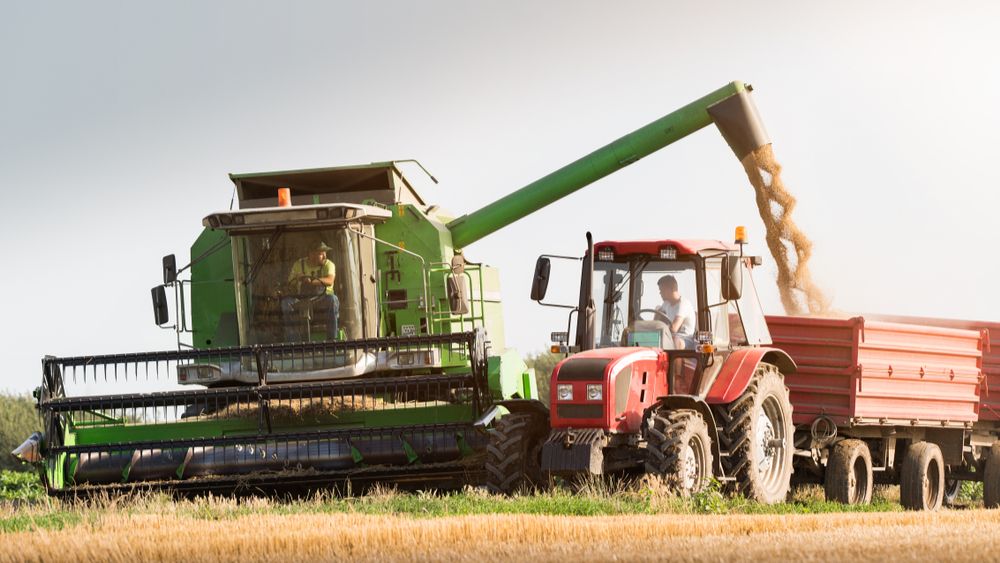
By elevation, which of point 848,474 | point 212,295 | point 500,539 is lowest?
point 848,474

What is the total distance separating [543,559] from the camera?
8.55 m

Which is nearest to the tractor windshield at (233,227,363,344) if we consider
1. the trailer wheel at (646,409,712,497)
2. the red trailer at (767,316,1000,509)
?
the red trailer at (767,316,1000,509)

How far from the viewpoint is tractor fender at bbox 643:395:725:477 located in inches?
469

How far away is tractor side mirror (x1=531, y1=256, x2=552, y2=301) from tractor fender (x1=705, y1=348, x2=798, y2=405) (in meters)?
1.63

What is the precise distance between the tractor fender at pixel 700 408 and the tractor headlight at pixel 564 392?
2.00 ft

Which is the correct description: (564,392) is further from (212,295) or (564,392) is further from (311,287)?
(212,295)

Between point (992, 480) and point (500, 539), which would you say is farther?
point (992, 480)

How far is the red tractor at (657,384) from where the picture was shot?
11633 millimetres

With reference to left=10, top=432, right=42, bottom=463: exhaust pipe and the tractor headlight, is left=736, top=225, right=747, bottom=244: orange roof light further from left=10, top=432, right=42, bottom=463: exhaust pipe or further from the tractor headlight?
left=10, top=432, right=42, bottom=463: exhaust pipe

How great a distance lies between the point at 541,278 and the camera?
38.9ft

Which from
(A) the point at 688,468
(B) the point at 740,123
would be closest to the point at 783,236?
(B) the point at 740,123

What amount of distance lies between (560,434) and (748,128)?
756 centimetres

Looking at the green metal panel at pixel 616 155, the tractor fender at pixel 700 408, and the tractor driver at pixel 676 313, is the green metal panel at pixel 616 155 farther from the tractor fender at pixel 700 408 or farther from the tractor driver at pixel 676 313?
the tractor fender at pixel 700 408

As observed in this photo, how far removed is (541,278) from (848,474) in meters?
4.18
